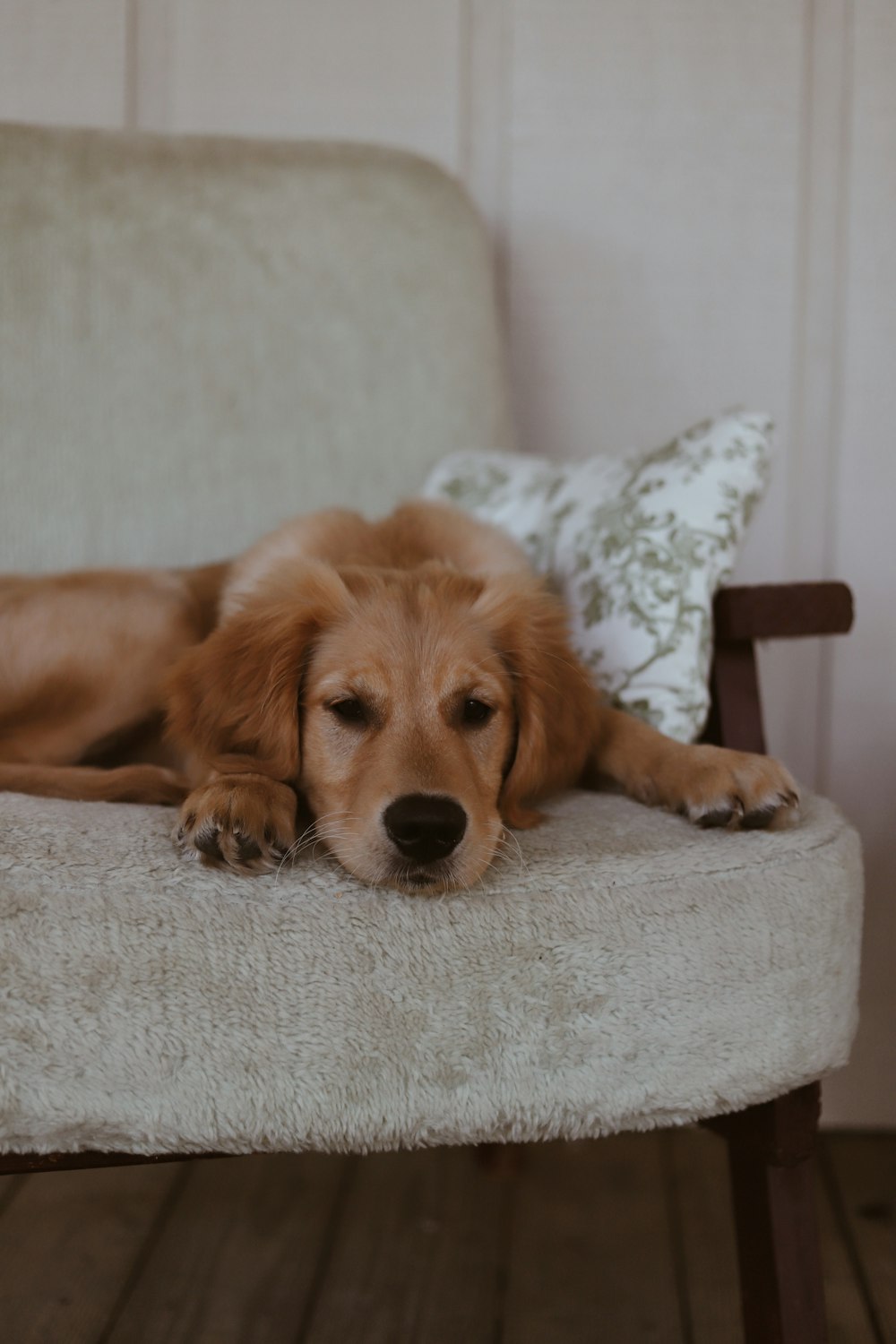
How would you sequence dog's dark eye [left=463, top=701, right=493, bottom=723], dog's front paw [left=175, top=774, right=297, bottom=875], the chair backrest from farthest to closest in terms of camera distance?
1. the chair backrest
2. dog's dark eye [left=463, top=701, right=493, bottom=723]
3. dog's front paw [left=175, top=774, right=297, bottom=875]

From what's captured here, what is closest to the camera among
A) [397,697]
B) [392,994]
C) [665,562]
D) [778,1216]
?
[392,994]

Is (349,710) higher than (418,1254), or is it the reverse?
(349,710)

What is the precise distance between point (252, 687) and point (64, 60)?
2095 millimetres

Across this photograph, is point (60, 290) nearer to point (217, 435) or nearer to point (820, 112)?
point (217, 435)

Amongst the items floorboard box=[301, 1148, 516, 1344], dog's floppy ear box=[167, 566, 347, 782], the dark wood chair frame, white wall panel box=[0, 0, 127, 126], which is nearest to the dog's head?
dog's floppy ear box=[167, 566, 347, 782]

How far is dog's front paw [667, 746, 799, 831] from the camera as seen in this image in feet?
4.83

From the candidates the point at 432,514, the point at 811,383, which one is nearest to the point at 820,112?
the point at 811,383

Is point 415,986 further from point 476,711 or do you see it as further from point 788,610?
point 788,610

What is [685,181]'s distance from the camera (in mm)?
2869

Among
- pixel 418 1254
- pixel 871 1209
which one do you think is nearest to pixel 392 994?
pixel 418 1254

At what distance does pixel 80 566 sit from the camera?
2.34 meters

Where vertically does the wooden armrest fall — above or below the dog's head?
above

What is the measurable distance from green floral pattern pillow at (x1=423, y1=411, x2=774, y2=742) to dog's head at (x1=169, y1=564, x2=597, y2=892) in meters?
0.12

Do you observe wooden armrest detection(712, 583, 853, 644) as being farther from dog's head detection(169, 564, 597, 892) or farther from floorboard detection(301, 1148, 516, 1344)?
floorboard detection(301, 1148, 516, 1344)
